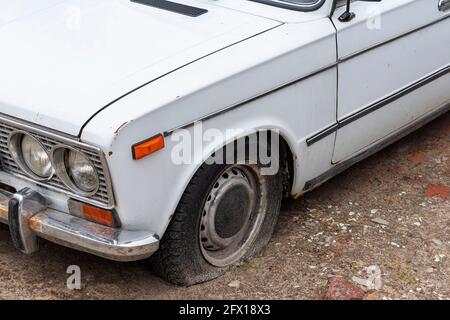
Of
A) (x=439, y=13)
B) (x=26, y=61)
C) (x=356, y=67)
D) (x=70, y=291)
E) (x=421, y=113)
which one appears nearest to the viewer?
(x=26, y=61)

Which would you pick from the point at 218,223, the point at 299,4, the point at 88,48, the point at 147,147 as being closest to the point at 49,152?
the point at 147,147

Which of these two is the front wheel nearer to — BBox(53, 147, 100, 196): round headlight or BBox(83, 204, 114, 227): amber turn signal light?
BBox(83, 204, 114, 227): amber turn signal light

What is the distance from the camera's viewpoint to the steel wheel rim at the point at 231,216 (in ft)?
11.6

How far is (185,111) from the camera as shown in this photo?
10.3 feet

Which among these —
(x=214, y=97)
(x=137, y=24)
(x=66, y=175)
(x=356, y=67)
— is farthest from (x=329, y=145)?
(x=66, y=175)

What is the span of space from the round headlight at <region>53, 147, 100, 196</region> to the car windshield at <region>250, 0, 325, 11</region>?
1.40 metres

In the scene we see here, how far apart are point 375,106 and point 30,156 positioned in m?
1.94

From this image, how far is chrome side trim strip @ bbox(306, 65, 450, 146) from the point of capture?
152 inches

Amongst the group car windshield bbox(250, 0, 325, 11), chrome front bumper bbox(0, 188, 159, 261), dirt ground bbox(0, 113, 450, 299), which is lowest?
dirt ground bbox(0, 113, 450, 299)

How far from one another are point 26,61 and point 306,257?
1757mm

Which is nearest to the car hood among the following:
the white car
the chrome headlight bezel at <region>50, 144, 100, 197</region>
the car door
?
the white car

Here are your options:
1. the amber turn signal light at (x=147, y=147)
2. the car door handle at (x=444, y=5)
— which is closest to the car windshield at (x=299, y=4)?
the car door handle at (x=444, y=5)

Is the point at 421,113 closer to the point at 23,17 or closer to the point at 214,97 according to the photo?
the point at 214,97

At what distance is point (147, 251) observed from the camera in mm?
3125
